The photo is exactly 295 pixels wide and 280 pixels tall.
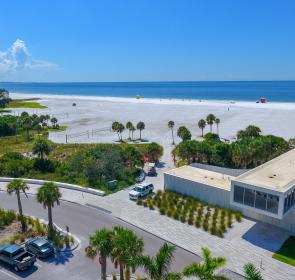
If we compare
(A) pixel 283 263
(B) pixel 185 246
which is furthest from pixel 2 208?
(A) pixel 283 263

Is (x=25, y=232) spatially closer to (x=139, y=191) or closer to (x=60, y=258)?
(x=60, y=258)

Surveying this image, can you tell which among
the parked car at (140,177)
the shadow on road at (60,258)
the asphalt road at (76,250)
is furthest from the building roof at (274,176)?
the shadow on road at (60,258)

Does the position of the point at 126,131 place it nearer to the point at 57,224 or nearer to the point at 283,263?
the point at 57,224

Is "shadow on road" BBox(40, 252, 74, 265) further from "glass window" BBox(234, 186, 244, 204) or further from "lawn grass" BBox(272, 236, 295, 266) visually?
"lawn grass" BBox(272, 236, 295, 266)

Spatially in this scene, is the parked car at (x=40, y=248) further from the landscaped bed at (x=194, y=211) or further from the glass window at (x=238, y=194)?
the glass window at (x=238, y=194)

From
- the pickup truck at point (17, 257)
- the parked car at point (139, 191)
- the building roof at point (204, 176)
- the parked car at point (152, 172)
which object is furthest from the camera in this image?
the parked car at point (152, 172)

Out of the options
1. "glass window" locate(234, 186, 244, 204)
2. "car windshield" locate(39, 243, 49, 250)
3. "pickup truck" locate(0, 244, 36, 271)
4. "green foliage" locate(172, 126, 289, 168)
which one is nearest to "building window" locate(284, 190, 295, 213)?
"glass window" locate(234, 186, 244, 204)
